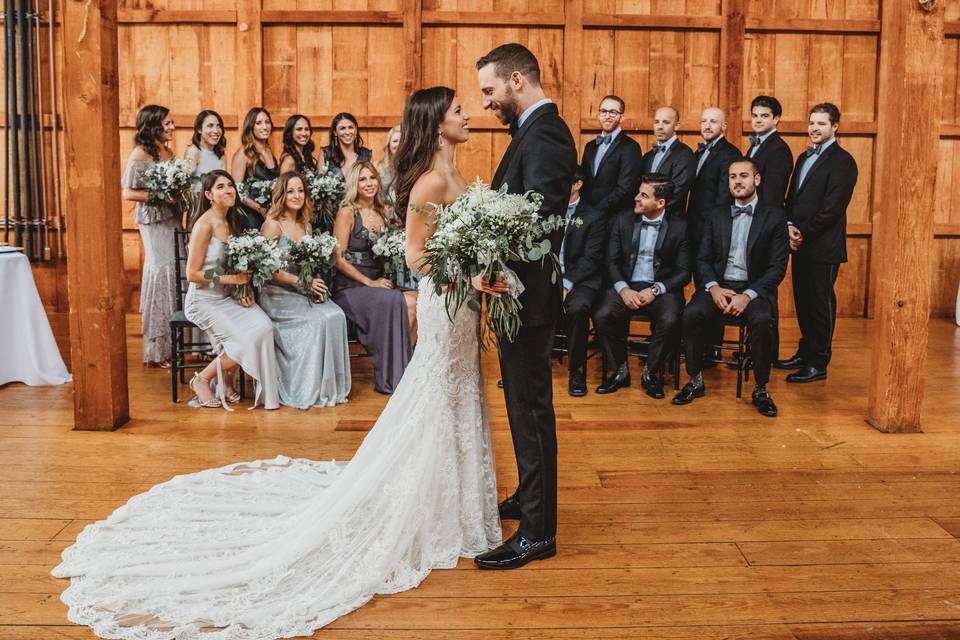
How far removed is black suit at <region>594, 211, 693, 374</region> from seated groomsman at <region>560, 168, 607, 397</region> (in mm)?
95

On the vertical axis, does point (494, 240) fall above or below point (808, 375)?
above

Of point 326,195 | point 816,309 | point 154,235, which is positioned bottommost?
point 816,309

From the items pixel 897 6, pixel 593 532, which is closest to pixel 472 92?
pixel 897 6

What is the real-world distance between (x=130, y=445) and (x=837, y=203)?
185 inches

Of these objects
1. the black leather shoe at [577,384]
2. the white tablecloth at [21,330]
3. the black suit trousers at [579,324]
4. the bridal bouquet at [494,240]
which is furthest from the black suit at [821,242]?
the white tablecloth at [21,330]

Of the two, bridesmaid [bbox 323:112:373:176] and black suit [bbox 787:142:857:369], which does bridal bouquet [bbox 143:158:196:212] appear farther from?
black suit [bbox 787:142:857:369]

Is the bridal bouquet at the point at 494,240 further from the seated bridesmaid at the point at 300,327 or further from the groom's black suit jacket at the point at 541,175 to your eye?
the seated bridesmaid at the point at 300,327

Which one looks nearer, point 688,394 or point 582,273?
point 688,394

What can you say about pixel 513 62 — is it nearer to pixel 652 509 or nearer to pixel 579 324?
pixel 652 509

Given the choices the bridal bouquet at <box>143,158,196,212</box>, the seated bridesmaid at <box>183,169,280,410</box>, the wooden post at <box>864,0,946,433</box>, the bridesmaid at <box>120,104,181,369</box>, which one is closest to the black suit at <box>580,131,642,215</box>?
the wooden post at <box>864,0,946,433</box>

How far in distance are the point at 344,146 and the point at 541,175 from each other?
427 cm

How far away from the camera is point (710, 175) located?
6531 millimetres

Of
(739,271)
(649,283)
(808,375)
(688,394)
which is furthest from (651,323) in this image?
(808,375)

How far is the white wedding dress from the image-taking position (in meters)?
2.93
